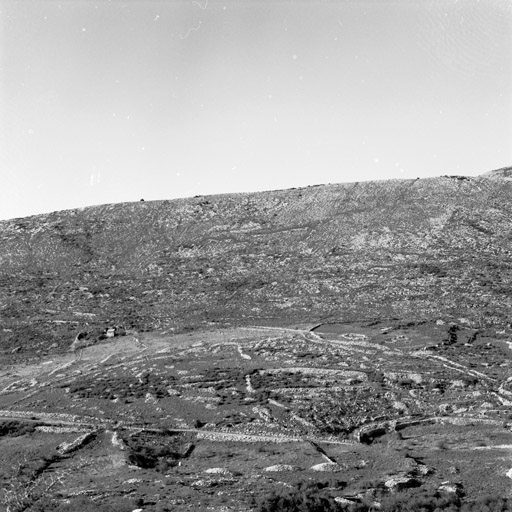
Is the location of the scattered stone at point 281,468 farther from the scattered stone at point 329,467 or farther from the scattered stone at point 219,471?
the scattered stone at point 219,471

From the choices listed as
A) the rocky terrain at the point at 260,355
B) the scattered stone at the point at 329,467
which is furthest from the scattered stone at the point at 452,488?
the scattered stone at the point at 329,467

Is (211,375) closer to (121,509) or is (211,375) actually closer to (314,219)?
(121,509)

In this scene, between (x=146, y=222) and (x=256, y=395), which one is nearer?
(x=256, y=395)

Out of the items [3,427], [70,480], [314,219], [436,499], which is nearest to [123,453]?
[70,480]

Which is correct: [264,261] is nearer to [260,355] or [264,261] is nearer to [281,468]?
[260,355]

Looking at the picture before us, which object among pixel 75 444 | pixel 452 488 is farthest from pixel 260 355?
pixel 452 488

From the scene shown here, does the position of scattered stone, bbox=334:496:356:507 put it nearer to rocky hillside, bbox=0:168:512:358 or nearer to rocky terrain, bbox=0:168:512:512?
rocky terrain, bbox=0:168:512:512

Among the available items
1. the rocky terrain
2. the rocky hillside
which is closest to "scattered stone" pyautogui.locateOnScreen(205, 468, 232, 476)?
the rocky terrain
